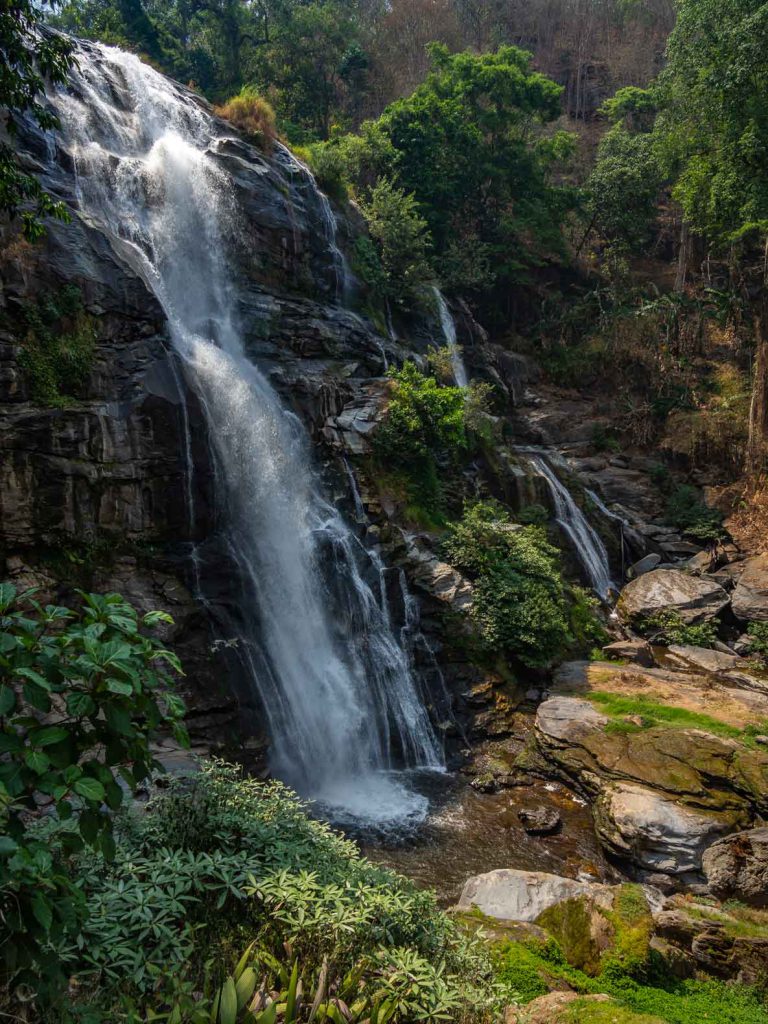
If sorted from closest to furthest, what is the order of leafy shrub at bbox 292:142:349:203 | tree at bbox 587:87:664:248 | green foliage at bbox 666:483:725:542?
green foliage at bbox 666:483:725:542 → leafy shrub at bbox 292:142:349:203 → tree at bbox 587:87:664:248

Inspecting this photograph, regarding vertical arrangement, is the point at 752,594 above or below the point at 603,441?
below

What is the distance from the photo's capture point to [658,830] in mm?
9133

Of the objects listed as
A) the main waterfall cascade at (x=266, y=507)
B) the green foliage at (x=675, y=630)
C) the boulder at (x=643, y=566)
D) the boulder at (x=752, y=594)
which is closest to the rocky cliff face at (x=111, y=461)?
the main waterfall cascade at (x=266, y=507)

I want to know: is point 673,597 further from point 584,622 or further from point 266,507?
point 266,507

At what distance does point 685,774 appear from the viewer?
402 inches

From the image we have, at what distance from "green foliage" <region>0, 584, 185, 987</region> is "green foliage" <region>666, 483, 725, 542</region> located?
2206cm

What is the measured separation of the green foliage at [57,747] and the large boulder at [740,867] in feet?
26.2

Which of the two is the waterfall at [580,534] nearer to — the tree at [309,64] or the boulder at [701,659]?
the boulder at [701,659]

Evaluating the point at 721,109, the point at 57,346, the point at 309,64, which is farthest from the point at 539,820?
the point at 309,64

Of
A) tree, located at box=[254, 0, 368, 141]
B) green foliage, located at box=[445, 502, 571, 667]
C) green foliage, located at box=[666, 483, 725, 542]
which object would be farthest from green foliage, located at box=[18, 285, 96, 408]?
tree, located at box=[254, 0, 368, 141]

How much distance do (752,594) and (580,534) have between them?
481 cm

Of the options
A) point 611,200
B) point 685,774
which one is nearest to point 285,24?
point 611,200

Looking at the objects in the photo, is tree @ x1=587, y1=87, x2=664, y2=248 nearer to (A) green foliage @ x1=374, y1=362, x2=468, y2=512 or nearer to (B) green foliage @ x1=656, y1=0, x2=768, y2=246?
(B) green foliage @ x1=656, y1=0, x2=768, y2=246

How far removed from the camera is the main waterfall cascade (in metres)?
11.4
